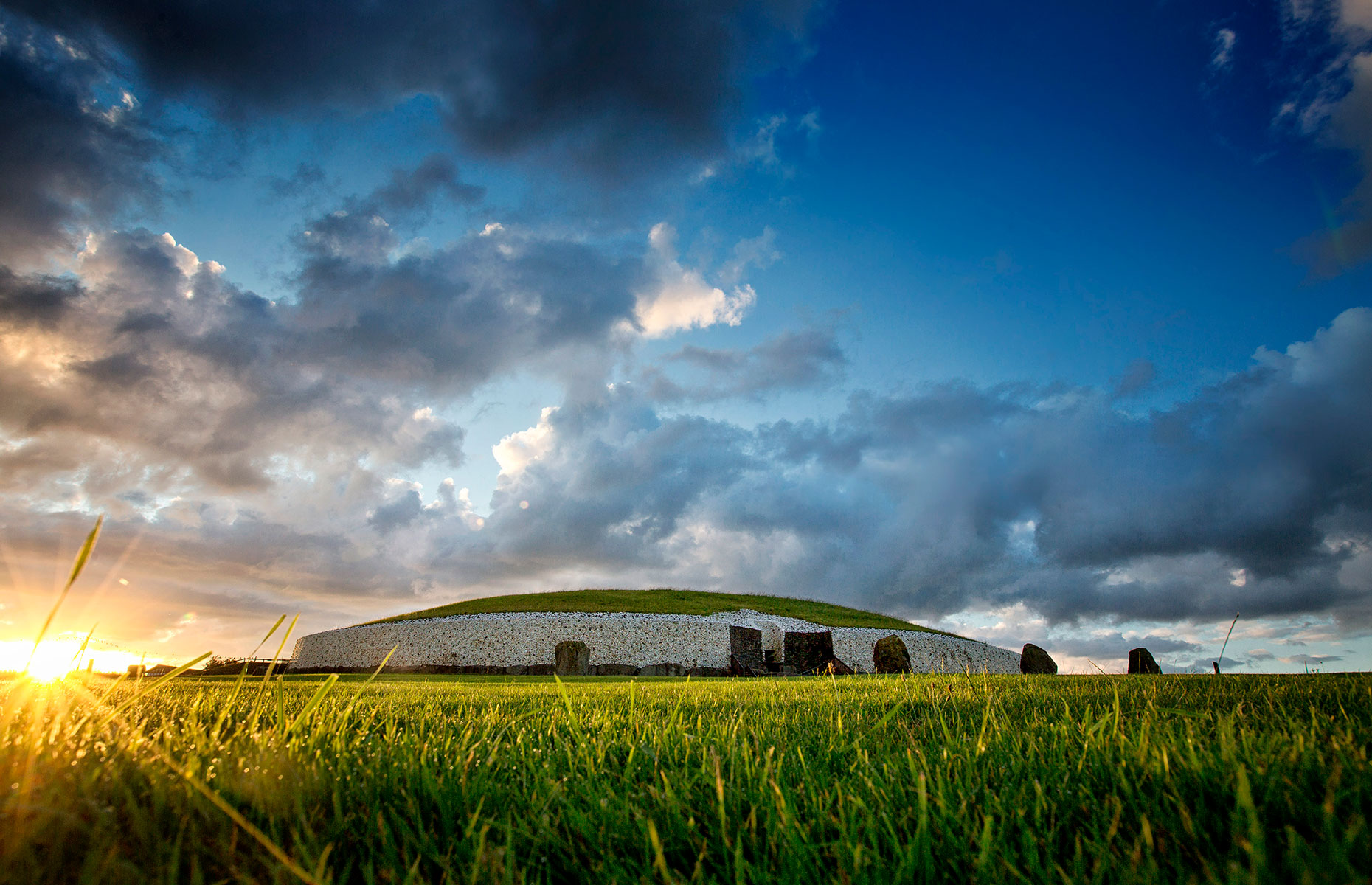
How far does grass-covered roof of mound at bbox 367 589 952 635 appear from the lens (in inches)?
1227

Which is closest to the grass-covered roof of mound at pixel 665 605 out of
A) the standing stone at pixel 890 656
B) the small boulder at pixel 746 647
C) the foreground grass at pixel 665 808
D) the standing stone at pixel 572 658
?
the small boulder at pixel 746 647

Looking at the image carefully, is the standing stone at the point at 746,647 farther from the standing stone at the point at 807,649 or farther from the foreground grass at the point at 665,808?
the foreground grass at the point at 665,808

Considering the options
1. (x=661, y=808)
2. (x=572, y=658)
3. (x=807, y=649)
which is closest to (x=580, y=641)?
(x=572, y=658)

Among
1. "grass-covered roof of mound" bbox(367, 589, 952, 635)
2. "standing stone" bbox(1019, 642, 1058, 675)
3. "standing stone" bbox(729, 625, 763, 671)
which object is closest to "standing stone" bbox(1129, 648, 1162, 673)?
"standing stone" bbox(1019, 642, 1058, 675)

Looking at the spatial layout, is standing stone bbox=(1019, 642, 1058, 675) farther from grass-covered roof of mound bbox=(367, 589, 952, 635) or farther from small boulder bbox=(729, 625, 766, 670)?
grass-covered roof of mound bbox=(367, 589, 952, 635)

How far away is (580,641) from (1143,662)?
54.8 ft

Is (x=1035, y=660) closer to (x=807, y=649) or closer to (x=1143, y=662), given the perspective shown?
(x=1143, y=662)

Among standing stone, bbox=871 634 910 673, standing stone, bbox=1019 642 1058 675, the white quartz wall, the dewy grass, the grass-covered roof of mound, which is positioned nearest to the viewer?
the dewy grass

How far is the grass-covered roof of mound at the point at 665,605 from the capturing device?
31.2m

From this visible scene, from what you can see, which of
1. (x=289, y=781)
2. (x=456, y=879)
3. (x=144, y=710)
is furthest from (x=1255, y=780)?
(x=144, y=710)

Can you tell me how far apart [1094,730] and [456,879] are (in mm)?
2026

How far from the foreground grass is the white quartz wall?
72.8 feet

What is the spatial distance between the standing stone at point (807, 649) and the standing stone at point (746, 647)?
90cm

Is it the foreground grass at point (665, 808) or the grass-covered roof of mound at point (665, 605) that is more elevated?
the grass-covered roof of mound at point (665, 605)
